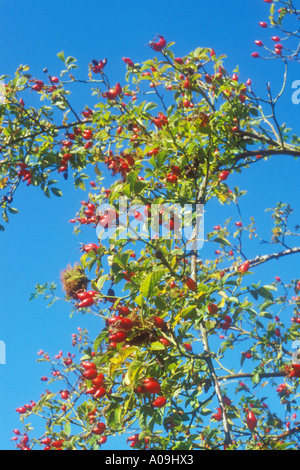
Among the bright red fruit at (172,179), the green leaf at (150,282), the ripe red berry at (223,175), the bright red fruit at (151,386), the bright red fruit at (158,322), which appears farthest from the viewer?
the ripe red berry at (223,175)

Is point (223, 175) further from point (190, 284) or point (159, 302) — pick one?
point (159, 302)

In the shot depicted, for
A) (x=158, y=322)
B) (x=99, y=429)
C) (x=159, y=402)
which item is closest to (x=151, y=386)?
(x=159, y=402)

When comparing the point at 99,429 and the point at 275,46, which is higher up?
the point at 275,46

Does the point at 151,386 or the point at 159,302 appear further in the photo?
the point at 159,302

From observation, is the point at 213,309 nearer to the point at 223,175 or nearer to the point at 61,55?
the point at 223,175

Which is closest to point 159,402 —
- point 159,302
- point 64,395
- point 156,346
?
point 156,346

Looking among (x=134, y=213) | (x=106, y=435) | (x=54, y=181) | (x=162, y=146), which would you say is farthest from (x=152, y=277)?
(x=54, y=181)

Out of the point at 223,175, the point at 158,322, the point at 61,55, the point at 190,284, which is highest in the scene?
the point at 61,55

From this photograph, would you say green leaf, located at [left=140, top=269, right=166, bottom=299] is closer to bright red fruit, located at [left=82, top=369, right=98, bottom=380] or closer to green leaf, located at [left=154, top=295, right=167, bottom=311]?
green leaf, located at [left=154, top=295, right=167, bottom=311]

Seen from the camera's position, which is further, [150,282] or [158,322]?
[158,322]

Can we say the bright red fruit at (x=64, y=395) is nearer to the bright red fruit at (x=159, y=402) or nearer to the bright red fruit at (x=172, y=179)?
the bright red fruit at (x=159, y=402)

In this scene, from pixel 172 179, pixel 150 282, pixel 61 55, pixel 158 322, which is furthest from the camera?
pixel 61 55

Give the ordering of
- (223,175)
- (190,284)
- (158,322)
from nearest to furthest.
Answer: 1. (158,322)
2. (190,284)
3. (223,175)

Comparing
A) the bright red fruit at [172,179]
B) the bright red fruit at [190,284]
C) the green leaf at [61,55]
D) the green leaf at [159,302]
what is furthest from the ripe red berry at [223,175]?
the green leaf at [61,55]
